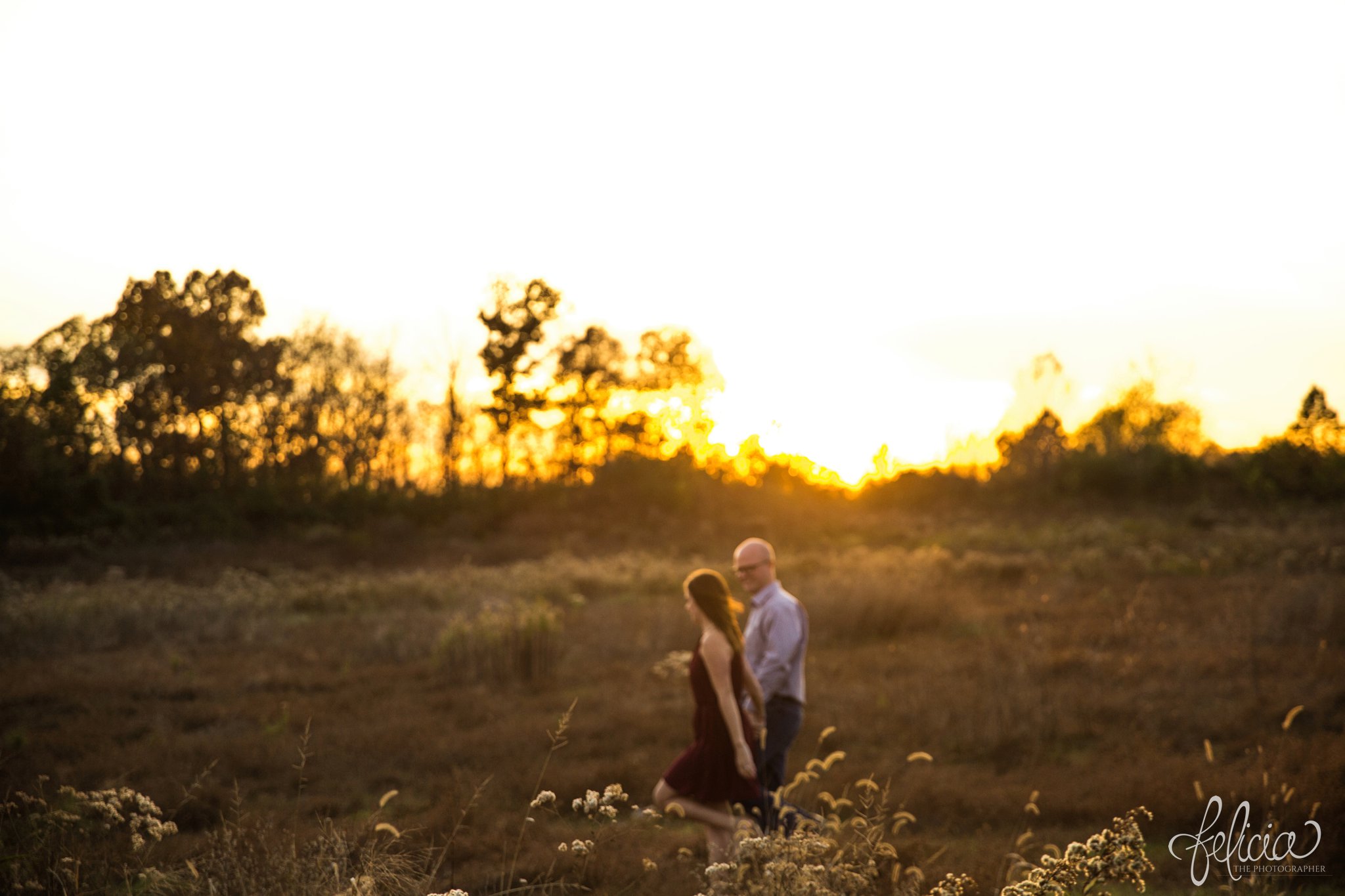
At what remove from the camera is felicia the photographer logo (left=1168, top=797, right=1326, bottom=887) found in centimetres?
529

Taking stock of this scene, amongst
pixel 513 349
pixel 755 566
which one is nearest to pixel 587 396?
pixel 513 349

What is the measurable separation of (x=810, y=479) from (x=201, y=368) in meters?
38.9

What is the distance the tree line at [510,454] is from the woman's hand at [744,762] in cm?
1186

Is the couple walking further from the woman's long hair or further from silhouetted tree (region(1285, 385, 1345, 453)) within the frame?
silhouetted tree (region(1285, 385, 1345, 453))

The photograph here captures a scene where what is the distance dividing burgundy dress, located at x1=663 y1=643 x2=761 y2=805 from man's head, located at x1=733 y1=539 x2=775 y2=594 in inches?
26.7

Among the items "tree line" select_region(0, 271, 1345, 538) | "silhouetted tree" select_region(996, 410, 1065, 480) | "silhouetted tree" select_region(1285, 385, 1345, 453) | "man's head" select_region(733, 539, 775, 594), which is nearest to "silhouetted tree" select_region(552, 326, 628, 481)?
"tree line" select_region(0, 271, 1345, 538)

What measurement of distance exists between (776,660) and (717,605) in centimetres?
58

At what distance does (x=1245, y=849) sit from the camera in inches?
221

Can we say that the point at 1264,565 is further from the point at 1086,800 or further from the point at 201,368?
the point at 201,368

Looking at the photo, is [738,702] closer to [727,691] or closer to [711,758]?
[727,691]

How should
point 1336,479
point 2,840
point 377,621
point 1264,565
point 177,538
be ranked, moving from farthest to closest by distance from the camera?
1. point 1336,479
2. point 177,538
3. point 1264,565
4. point 377,621
5. point 2,840

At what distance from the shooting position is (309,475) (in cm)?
3434

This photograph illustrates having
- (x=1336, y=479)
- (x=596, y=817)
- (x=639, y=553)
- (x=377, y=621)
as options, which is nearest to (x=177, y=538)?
(x=639, y=553)

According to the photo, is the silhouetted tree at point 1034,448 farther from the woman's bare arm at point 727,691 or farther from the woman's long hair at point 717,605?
the woman's bare arm at point 727,691
